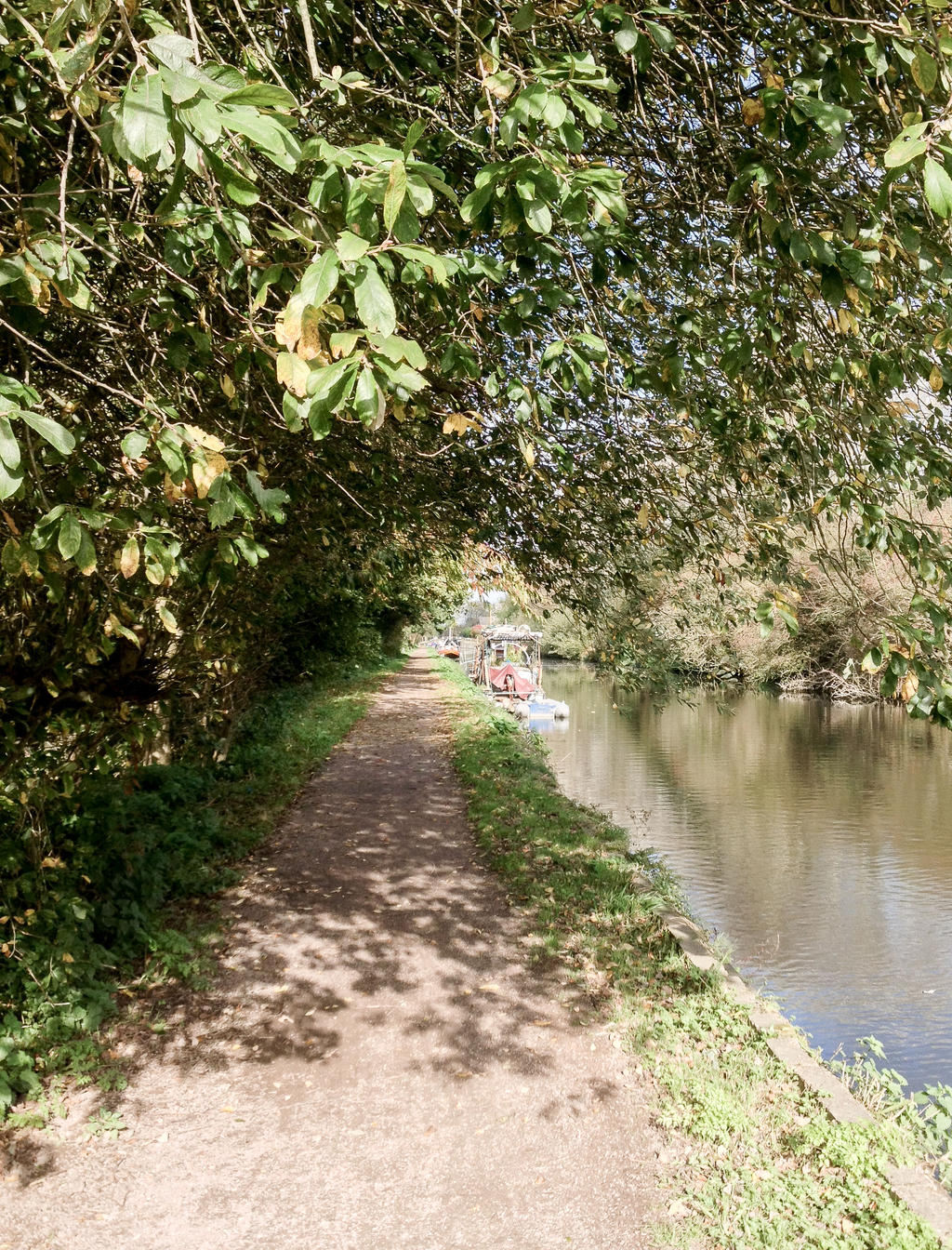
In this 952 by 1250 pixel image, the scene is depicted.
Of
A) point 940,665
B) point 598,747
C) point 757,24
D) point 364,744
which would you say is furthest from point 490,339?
point 598,747

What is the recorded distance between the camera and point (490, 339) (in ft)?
15.4

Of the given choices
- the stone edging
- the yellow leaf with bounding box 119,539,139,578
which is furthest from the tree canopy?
the stone edging

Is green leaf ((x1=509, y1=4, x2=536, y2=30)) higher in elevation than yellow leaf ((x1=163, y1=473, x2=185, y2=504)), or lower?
higher

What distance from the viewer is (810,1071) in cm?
466

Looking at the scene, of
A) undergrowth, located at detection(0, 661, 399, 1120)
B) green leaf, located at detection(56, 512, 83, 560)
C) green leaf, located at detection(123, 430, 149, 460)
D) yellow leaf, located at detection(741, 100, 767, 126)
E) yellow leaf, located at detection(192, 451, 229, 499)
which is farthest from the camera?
undergrowth, located at detection(0, 661, 399, 1120)

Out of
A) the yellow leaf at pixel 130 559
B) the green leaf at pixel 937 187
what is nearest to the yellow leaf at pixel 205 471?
the yellow leaf at pixel 130 559

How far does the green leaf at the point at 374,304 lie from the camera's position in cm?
193

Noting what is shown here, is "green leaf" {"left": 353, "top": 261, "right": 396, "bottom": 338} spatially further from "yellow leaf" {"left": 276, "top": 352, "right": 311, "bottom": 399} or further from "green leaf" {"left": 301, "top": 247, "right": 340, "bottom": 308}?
"yellow leaf" {"left": 276, "top": 352, "right": 311, "bottom": 399}

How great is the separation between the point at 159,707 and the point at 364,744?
7.82 meters

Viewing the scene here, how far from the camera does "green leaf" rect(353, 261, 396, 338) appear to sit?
1.93 metres

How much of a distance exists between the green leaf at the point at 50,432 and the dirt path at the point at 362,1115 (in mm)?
3212

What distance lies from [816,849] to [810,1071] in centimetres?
999

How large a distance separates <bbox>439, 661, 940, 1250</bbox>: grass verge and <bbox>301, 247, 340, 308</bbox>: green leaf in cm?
369

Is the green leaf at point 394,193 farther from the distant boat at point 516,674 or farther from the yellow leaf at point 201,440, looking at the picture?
the distant boat at point 516,674
